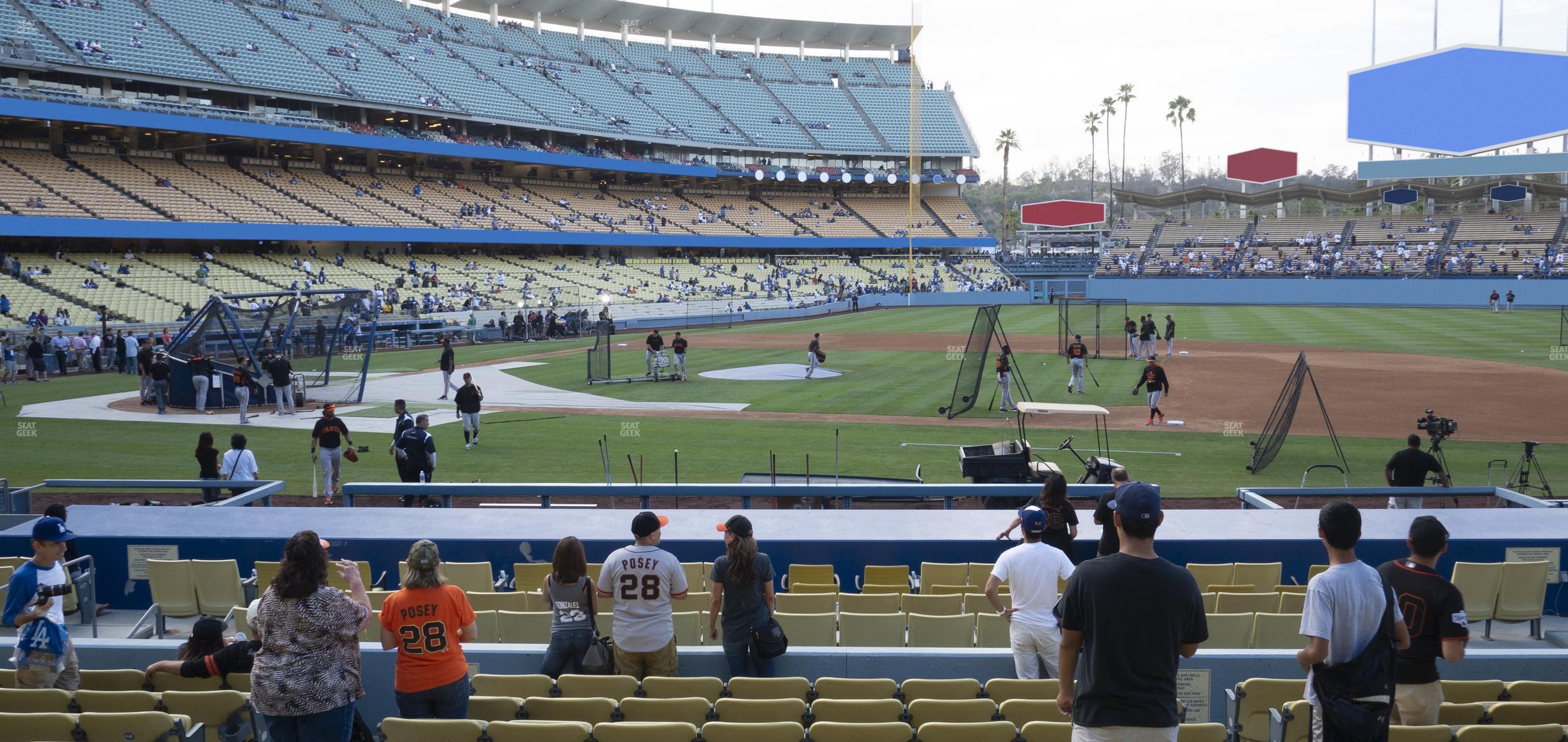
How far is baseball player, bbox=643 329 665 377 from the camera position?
31359mm

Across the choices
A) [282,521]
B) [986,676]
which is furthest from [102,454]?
[986,676]

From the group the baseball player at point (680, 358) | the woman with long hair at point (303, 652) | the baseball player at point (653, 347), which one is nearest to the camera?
the woman with long hair at point (303, 652)

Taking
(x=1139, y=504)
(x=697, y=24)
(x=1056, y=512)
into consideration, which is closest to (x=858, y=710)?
(x=1139, y=504)

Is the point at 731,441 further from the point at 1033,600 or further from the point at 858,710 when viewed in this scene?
the point at 858,710

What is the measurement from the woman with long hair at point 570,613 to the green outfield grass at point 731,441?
32.8 feet

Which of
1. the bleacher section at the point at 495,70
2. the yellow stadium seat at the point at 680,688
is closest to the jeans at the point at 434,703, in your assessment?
→ the yellow stadium seat at the point at 680,688

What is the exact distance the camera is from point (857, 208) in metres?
98.1

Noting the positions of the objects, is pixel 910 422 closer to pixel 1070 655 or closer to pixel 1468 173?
pixel 1070 655

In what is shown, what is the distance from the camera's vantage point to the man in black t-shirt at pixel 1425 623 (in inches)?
210

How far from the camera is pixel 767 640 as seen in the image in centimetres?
688

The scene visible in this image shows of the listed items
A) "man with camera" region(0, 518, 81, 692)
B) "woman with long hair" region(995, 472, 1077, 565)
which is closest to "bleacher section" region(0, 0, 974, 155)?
"man with camera" region(0, 518, 81, 692)

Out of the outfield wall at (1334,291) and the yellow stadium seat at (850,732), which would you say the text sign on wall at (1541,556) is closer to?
the yellow stadium seat at (850,732)

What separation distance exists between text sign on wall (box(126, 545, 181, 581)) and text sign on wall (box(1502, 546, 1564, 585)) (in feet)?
45.5

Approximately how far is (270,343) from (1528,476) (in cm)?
3107
